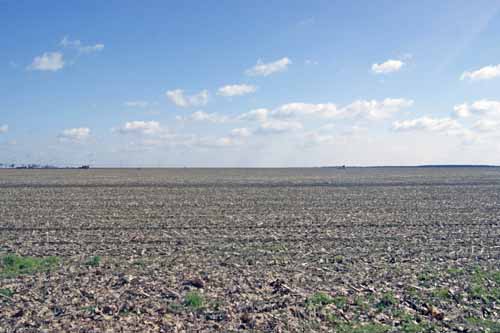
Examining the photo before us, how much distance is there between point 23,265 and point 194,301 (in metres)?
5.04

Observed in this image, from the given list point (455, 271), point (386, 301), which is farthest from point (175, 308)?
point (455, 271)

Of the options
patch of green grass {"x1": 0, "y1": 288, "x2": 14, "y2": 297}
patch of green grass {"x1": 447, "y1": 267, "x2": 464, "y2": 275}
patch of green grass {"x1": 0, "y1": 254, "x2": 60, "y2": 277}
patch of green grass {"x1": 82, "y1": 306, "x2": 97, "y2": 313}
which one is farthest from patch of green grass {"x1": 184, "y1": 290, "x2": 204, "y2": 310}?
patch of green grass {"x1": 447, "y1": 267, "x2": 464, "y2": 275}

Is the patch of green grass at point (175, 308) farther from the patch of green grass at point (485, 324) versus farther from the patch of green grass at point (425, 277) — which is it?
the patch of green grass at point (425, 277)

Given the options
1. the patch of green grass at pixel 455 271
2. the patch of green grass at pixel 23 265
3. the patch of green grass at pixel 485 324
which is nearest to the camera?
the patch of green grass at pixel 485 324

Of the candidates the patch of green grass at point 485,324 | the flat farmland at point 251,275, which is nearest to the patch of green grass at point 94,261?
the flat farmland at point 251,275

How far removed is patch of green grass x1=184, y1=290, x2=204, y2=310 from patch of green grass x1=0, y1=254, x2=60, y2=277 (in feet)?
13.3

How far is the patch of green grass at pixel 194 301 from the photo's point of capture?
7332mm

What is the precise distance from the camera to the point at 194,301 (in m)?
7.48

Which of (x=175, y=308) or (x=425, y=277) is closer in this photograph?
(x=175, y=308)

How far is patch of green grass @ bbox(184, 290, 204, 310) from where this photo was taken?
289 inches

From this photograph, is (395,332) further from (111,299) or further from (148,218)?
(148,218)

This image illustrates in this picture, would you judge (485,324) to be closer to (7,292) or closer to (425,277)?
(425,277)

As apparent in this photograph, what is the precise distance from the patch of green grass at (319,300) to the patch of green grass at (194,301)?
1832 millimetres

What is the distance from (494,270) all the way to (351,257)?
124 inches
